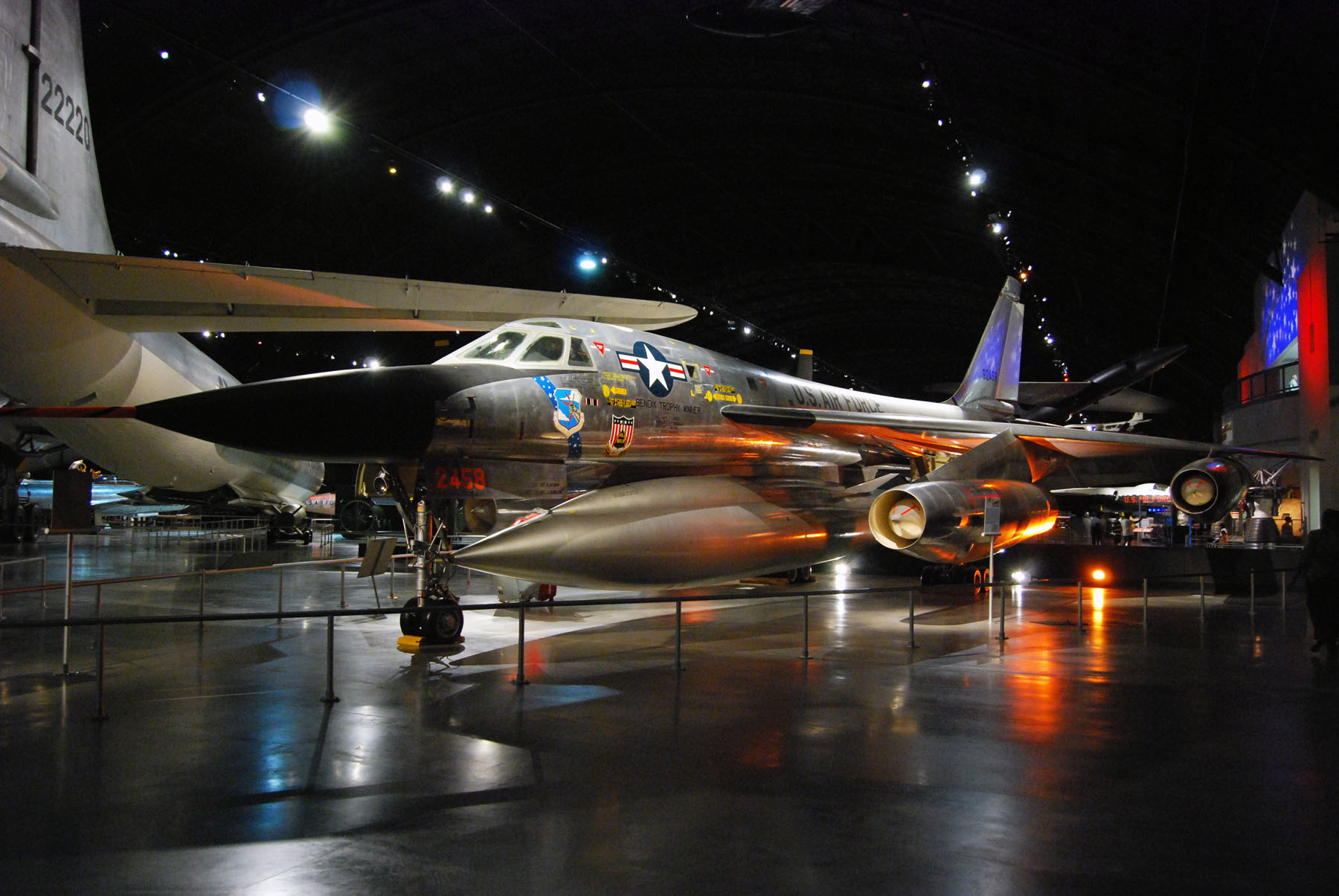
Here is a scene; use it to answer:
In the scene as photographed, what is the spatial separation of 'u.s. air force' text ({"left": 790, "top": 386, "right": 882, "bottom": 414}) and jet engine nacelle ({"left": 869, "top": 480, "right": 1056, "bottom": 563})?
2887mm

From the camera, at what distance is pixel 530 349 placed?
866cm

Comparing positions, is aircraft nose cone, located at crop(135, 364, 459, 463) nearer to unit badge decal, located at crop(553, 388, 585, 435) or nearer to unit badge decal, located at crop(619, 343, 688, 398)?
unit badge decal, located at crop(553, 388, 585, 435)

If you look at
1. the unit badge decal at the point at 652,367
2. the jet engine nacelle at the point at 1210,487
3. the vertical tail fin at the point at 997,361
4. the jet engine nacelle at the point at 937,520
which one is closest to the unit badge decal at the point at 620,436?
the unit badge decal at the point at 652,367

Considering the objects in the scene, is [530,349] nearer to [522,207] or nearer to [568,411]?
[568,411]

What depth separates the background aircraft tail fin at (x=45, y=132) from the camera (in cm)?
934

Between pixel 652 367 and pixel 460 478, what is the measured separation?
103 inches

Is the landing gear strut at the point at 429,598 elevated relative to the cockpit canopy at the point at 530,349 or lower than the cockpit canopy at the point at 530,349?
lower

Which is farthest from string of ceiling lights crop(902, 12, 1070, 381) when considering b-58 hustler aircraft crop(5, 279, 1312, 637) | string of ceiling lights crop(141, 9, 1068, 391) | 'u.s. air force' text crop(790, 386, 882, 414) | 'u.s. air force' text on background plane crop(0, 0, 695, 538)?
b-58 hustler aircraft crop(5, 279, 1312, 637)

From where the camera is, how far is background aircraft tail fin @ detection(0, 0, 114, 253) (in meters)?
9.34

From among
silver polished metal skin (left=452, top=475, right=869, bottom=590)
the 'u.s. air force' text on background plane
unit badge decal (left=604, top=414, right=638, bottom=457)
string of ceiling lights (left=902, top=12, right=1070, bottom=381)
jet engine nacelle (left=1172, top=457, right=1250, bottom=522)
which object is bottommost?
silver polished metal skin (left=452, top=475, right=869, bottom=590)

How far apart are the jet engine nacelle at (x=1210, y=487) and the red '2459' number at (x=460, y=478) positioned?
838 cm

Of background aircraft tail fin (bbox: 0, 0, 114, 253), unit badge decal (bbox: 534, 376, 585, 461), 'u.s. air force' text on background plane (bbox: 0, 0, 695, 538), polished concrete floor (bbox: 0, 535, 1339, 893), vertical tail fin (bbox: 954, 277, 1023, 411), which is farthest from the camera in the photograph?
vertical tail fin (bbox: 954, 277, 1023, 411)

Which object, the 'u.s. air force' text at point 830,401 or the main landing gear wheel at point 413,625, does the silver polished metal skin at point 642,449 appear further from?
the main landing gear wheel at point 413,625

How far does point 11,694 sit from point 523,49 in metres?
13.7
